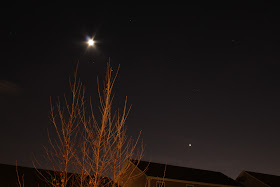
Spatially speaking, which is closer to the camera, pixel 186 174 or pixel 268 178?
pixel 186 174

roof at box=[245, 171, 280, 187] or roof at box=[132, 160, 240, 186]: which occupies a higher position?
roof at box=[245, 171, 280, 187]

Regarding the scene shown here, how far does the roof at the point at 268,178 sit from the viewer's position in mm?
30748

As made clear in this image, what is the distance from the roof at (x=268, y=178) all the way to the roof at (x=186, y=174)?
10.9 feet

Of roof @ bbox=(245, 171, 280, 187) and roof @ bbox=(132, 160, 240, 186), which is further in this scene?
roof @ bbox=(245, 171, 280, 187)

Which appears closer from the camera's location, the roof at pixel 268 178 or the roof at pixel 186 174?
the roof at pixel 186 174

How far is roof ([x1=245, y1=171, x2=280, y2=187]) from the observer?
30.7m

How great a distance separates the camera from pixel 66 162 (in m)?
5.21

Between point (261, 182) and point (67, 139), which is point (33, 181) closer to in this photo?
point (67, 139)

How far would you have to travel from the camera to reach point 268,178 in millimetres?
32469

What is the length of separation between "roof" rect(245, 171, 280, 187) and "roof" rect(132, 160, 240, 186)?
331cm

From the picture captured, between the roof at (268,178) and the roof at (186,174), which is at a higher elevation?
the roof at (268,178)

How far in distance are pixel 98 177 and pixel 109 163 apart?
13.0 inches

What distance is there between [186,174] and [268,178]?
35.0 feet

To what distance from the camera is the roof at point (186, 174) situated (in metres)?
27.1
